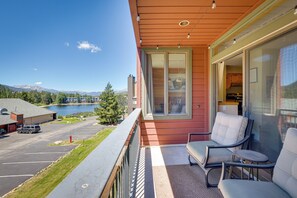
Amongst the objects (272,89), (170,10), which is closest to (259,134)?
(272,89)

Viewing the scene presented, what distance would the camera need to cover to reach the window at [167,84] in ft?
13.1

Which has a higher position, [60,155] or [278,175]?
[278,175]

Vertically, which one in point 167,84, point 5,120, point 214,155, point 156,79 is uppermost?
point 156,79

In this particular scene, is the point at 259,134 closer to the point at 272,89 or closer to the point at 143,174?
the point at 272,89

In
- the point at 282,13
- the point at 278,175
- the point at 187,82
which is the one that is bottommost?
the point at 278,175

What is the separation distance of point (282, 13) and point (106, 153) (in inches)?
101

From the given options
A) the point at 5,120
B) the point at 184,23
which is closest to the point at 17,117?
the point at 5,120

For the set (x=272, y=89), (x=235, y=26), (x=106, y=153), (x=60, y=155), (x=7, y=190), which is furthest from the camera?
(x=60, y=155)

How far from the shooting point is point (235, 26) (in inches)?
110

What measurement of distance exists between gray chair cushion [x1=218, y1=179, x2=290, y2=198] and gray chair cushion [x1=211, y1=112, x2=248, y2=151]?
39.6 inches

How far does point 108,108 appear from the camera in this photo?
27031mm

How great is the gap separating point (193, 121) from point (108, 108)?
24.5 metres

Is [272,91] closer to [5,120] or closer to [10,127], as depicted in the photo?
[5,120]

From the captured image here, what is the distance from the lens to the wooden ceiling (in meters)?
2.13
